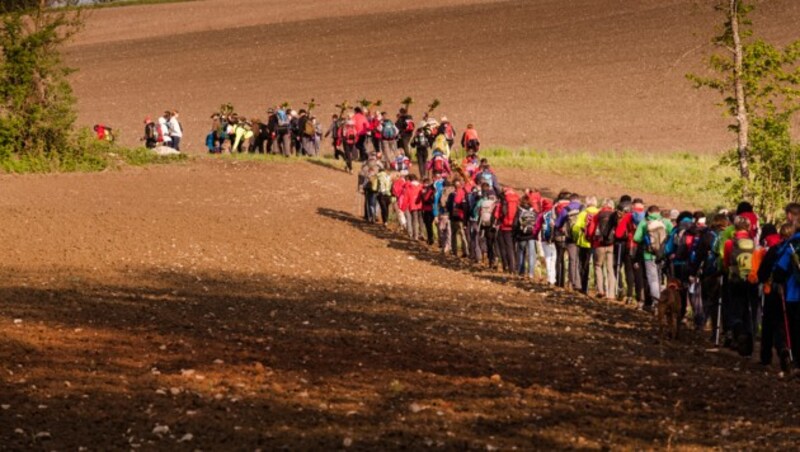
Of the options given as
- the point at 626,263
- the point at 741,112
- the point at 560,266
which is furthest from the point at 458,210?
the point at 741,112

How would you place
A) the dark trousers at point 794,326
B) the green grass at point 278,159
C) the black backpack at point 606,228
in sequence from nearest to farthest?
1. the dark trousers at point 794,326
2. the black backpack at point 606,228
3. the green grass at point 278,159

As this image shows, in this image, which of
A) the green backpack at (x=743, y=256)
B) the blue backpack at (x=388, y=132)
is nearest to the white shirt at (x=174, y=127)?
the blue backpack at (x=388, y=132)

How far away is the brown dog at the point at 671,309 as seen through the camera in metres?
22.0

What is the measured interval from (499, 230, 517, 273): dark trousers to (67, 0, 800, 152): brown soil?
31170 mm

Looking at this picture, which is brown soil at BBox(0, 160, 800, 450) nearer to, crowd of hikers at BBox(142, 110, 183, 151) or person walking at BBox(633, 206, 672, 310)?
person walking at BBox(633, 206, 672, 310)

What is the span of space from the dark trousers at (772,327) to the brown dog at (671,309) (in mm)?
2257

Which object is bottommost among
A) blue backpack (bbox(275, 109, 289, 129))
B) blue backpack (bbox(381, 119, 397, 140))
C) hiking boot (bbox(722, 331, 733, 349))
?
hiking boot (bbox(722, 331, 733, 349))

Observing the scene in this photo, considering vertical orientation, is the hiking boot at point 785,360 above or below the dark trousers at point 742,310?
below

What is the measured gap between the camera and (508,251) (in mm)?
30922

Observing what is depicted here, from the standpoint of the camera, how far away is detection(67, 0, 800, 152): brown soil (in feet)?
229

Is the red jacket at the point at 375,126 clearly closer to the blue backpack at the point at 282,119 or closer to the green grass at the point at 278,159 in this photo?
the green grass at the point at 278,159

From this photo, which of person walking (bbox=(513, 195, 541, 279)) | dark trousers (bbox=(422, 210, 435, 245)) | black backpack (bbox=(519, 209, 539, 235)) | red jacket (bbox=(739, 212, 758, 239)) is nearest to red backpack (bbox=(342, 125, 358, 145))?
dark trousers (bbox=(422, 210, 435, 245))

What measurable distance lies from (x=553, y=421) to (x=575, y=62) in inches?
2733

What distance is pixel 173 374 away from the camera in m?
16.6
